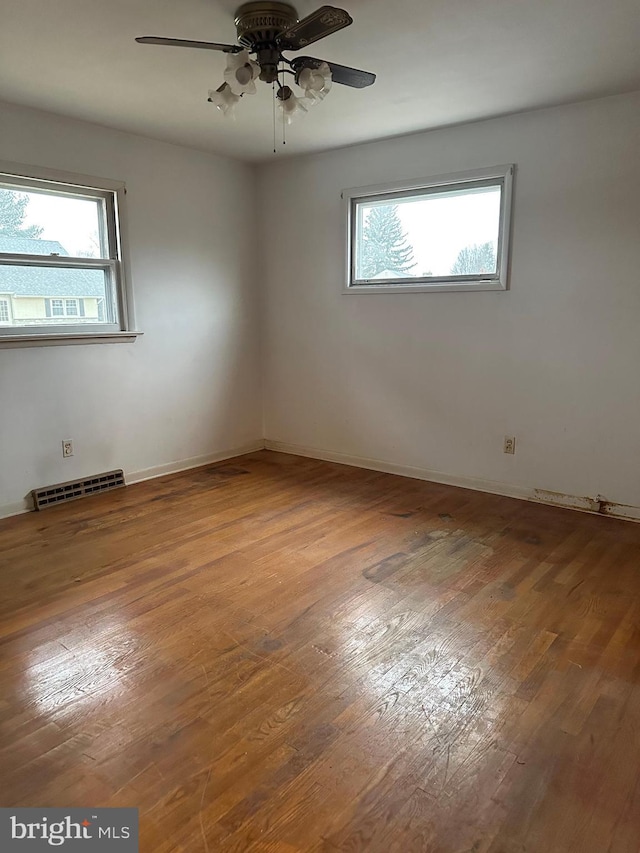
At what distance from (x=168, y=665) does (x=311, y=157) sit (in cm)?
402

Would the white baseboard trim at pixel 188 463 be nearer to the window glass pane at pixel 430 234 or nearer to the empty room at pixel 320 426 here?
the empty room at pixel 320 426

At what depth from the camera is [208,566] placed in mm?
2941

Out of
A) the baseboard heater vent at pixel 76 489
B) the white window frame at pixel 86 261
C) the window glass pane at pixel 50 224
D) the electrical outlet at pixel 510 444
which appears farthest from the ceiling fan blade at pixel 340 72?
the baseboard heater vent at pixel 76 489

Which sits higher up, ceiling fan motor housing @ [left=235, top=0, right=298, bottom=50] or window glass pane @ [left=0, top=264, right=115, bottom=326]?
ceiling fan motor housing @ [left=235, top=0, right=298, bottom=50]

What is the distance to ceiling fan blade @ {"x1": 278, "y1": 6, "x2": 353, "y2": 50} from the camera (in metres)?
1.92

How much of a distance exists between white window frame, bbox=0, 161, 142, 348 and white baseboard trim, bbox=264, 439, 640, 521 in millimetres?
1806

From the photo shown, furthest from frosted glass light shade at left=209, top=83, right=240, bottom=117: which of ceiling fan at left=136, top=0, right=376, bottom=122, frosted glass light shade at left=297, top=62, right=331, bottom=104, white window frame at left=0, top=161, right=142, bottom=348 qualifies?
white window frame at left=0, top=161, right=142, bottom=348

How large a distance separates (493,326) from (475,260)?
0.49 meters

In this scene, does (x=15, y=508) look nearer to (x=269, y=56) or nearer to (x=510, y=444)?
(x=269, y=56)

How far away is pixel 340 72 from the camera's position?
236 centimetres

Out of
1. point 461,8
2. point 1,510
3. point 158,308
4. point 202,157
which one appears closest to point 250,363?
point 158,308

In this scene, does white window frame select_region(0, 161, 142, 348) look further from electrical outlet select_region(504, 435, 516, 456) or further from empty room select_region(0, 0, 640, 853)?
electrical outlet select_region(504, 435, 516, 456)

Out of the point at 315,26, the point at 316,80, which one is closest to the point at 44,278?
the point at 316,80

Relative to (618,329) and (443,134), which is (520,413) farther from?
(443,134)
